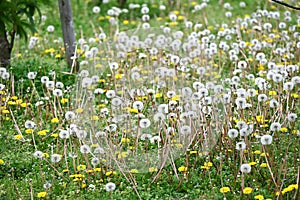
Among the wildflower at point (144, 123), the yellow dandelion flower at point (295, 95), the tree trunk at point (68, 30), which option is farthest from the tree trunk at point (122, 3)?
the wildflower at point (144, 123)

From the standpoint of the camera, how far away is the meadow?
4.76 meters

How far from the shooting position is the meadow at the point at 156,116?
15.6 ft

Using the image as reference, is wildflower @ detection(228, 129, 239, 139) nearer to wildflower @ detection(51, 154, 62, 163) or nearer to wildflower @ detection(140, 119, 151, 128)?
wildflower @ detection(140, 119, 151, 128)

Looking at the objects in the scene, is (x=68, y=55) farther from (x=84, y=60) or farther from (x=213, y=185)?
(x=213, y=185)

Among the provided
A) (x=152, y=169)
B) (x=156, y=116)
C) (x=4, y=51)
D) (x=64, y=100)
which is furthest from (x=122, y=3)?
(x=152, y=169)

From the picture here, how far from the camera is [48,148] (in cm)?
546

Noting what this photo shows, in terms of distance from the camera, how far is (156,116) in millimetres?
5250

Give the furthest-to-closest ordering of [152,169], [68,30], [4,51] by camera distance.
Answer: [68,30]
[4,51]
[152,169]

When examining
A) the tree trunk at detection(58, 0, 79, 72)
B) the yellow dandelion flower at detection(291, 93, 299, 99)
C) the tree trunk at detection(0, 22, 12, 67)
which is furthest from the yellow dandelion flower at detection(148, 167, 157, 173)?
the tree trunk at detection(0, 22, 12, 67)

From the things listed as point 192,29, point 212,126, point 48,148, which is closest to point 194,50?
point 192,29

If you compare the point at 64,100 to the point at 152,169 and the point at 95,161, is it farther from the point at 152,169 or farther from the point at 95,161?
the point at 152,169

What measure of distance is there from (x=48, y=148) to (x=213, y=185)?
159cm

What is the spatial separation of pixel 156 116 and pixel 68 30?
7.63ft

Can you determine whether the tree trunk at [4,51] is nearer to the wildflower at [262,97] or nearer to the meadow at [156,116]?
the meadow at [156,116]
